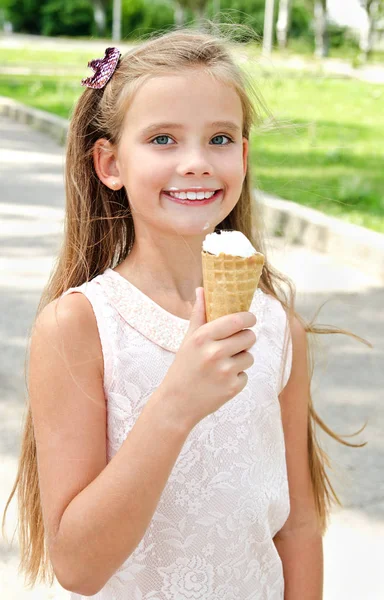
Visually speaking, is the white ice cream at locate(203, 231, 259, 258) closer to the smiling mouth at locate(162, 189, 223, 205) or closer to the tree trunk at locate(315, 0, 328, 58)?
the smiling mouth at locate(162, 189, 223, 205)

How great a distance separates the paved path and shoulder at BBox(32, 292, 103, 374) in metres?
1.31

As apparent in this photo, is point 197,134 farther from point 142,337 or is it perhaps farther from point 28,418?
point 28,418

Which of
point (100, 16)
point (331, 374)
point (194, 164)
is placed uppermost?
point (194, 164)

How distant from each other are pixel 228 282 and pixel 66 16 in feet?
182

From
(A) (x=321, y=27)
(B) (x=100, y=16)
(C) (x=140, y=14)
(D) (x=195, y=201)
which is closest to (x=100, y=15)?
(B) (x=100, y=16)

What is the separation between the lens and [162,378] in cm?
163

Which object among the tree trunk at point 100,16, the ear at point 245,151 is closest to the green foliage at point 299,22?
the tree trunk at point 100,16

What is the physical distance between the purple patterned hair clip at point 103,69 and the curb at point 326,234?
3562 mm

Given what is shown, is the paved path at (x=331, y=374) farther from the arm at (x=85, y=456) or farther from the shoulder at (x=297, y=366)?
the arm at (x=85, y=456)

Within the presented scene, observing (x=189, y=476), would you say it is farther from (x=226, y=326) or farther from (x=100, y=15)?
(x=100, y=15)

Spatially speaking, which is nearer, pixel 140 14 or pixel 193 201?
pixel 193 201

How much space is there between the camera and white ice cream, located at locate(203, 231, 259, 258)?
143cm

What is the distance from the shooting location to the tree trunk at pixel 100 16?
49.9 m

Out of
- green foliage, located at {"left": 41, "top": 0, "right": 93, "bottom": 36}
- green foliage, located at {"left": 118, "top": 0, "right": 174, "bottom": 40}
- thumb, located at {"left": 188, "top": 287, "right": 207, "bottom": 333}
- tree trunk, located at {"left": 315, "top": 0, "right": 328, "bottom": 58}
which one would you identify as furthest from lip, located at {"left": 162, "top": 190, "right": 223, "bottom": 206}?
green foliage, located at {"left": 41, "top": 0, "right": 93, "bottom": 36}
